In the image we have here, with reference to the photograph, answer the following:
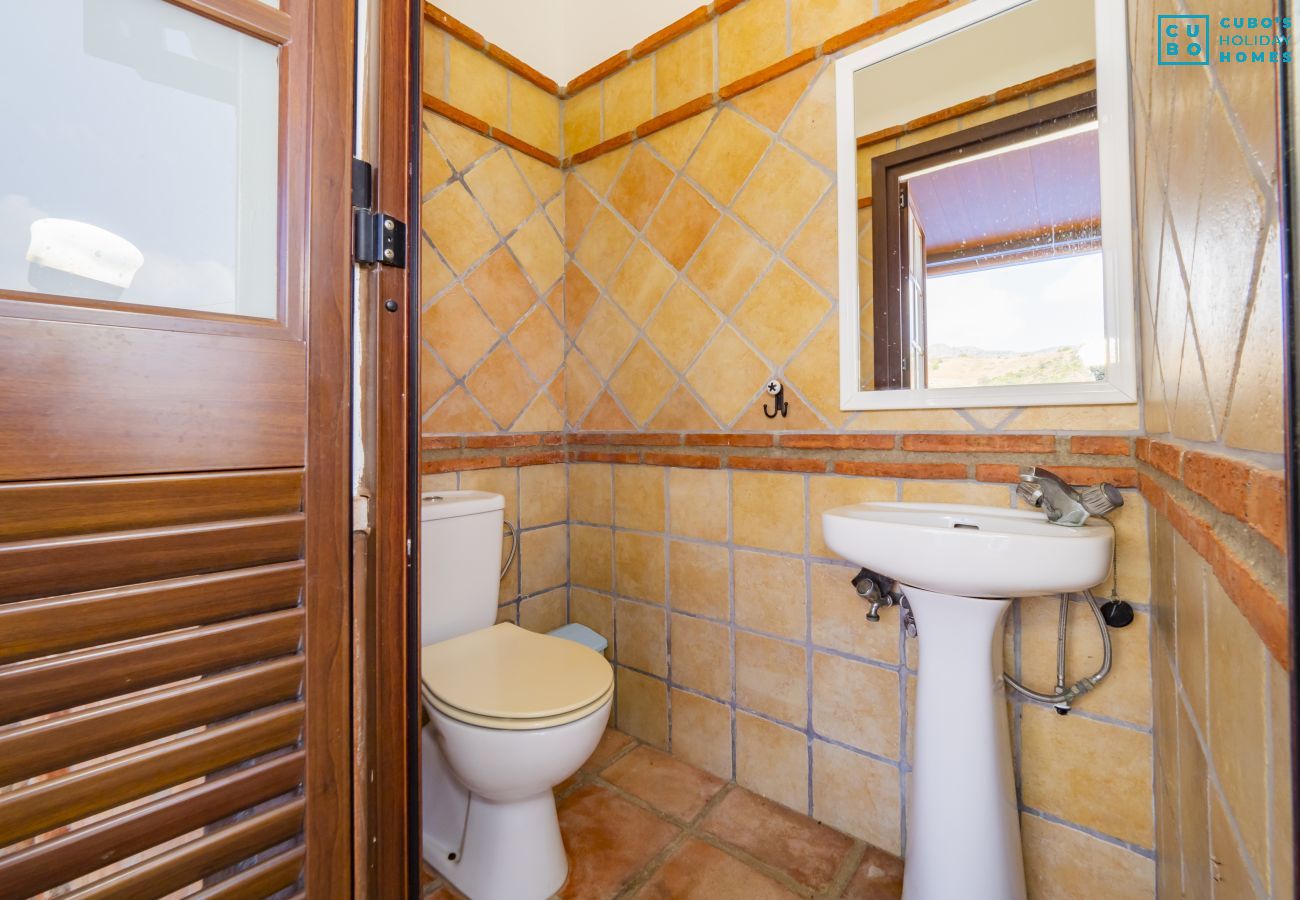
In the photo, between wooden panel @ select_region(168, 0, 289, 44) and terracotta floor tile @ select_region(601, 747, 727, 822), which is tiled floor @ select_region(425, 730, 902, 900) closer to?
terracotta floor tile @ select_region(601, 747, 727, 822)

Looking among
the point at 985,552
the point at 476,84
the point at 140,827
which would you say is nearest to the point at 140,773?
the point at 140,827

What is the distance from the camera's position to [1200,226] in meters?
0.54

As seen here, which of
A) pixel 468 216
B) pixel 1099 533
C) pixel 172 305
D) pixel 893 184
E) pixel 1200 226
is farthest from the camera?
pixel 468 216

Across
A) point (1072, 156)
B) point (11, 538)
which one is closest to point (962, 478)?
point (1072, 156)

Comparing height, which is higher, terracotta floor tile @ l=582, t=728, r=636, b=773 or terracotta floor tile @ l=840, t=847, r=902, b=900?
terracotta floor tile @ l=582, t=728, r=636, b=773

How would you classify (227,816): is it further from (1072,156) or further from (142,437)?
(1072,156)

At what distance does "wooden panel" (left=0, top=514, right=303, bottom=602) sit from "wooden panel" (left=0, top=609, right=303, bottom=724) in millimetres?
73

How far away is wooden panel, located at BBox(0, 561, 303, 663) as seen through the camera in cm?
55

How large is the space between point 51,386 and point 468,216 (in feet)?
4.28

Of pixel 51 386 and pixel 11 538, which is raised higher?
pixel 51 386

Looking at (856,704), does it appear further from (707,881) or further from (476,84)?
(476,84)

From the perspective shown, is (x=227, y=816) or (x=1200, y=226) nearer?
(x=1200, y=226)

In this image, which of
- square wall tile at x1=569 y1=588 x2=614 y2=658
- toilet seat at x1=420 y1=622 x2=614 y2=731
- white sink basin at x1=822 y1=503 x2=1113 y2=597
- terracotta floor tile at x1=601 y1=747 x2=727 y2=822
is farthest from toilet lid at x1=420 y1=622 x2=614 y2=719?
white sink basin at x1=822 y1=503 x2=1113 y2=597

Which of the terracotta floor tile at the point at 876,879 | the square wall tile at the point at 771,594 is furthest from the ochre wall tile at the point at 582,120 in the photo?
the terracotta floor tile at the point at 876,879
